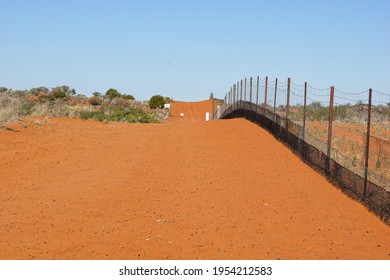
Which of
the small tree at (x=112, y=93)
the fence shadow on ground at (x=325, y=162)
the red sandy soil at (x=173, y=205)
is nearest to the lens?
the red sandy soil at (x=173, y=205)

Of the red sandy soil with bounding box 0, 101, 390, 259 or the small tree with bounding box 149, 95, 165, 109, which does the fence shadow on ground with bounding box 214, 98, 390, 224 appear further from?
the small tree with bounding box 149, 95, 165, 109

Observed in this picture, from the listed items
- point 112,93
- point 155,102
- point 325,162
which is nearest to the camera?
point 325,162

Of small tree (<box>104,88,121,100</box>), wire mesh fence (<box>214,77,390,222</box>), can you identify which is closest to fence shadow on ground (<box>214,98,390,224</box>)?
wire mesh fence (<box>214,77,390,222</box>)

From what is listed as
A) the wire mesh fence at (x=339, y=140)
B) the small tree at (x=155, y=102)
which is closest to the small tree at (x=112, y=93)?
the small tree at (x=155, y=102)

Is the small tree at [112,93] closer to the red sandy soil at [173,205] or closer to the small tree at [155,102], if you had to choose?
the small tree at [155,102]

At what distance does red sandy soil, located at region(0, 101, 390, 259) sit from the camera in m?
8.04

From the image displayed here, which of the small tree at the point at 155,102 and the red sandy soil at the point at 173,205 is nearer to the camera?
the red sandy soil at the point at 173,205

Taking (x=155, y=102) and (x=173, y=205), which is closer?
(x=173, y=205)

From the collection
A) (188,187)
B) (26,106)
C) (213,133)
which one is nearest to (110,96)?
(26,106)

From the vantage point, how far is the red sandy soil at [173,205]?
8039mm

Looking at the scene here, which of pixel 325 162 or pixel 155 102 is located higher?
pixel 155 102

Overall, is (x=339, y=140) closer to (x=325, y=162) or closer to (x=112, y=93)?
(x=325, y=162)

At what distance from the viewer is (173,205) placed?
10.5m

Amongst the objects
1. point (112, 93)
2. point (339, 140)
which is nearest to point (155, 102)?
point (112, 93)
